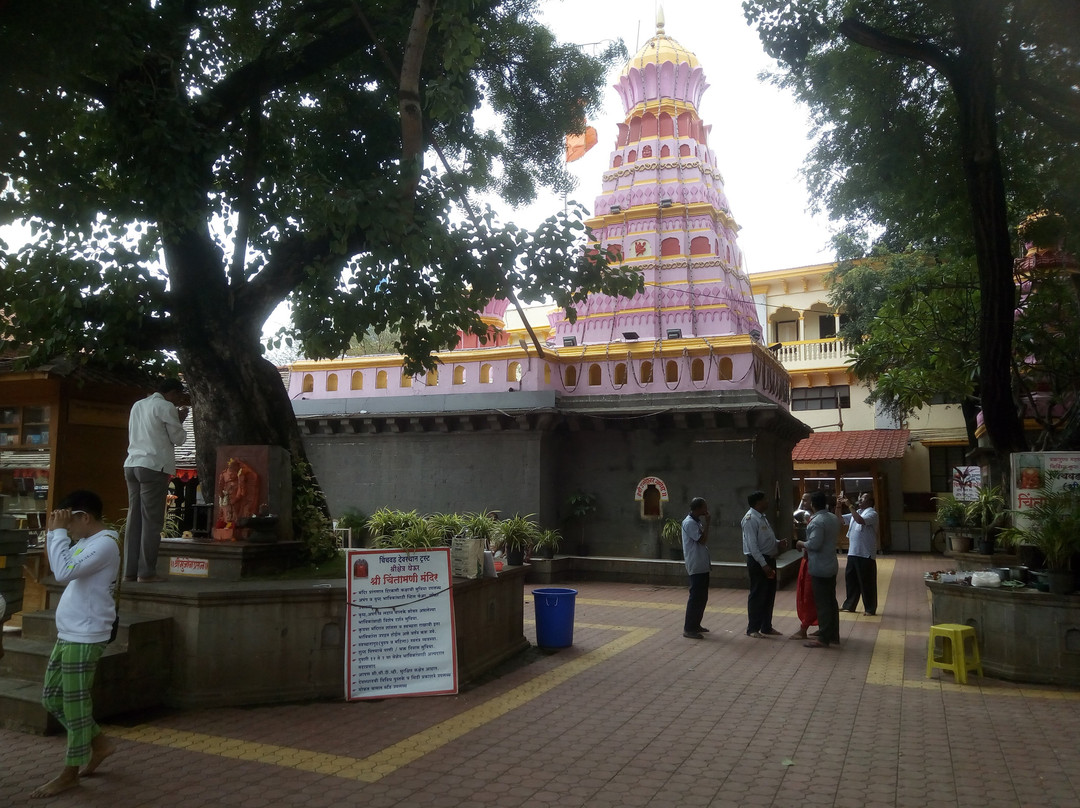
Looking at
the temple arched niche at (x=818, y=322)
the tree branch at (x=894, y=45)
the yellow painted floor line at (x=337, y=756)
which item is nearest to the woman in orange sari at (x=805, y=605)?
the yellow painted floor line at (x=337, y=756)

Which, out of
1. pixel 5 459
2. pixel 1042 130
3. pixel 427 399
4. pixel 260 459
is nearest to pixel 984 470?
pixel 1042 130

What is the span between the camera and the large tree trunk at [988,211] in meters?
9.82

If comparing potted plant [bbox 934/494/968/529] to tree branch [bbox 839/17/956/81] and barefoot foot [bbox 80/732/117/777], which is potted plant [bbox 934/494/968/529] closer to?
tree branch [bbox 839/17/956/81]

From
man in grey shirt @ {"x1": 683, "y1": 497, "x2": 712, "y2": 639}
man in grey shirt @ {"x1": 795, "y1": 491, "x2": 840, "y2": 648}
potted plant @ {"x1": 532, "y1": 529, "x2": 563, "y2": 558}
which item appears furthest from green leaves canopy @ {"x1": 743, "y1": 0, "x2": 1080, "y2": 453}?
potted plant @ {"x1": 532, "y1": 529, "x2": 563, "y2": 558}

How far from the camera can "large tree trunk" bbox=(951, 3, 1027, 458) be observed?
9.82 metres

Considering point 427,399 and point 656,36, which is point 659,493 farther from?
point 656,36

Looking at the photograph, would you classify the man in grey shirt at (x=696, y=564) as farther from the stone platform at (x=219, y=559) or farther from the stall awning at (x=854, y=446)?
the stall awning at (x=854, y=446)

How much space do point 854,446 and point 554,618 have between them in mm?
20056

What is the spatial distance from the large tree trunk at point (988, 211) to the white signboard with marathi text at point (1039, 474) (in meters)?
1.36

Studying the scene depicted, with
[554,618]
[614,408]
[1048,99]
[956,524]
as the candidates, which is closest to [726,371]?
[614,408]

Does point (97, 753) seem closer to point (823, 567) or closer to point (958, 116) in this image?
point (823, 567)

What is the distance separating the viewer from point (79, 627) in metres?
4.93

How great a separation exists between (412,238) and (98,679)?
15.6 feet

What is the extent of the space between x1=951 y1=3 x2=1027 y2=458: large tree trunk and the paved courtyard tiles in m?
3.72
